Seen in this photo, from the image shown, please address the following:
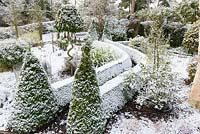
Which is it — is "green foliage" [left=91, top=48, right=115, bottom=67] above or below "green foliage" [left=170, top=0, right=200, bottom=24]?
below

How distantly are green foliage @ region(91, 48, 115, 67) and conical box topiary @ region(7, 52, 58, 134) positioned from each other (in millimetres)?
4401

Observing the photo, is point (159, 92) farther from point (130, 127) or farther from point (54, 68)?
point (54, 68)

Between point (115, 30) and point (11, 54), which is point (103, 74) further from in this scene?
point (115, 30)

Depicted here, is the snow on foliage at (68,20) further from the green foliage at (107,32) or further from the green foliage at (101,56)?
the green foliage at (107,32)

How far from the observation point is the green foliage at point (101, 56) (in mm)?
11250

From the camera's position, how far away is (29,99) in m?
6.88

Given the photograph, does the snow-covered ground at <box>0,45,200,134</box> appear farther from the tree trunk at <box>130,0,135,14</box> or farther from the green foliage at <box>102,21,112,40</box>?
the tree trunk at <box>130,0,135,14</box>

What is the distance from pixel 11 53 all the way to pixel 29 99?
9.08ft

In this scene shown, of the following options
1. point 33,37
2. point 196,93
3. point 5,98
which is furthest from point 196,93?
point 33,37

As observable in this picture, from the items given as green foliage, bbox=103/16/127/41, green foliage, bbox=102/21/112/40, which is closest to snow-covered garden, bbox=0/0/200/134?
green foliage, bbox=102/21/112/40

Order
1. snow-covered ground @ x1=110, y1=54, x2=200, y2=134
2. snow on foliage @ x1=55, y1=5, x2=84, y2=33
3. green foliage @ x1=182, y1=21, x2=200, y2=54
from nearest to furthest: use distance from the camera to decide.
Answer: snow-covered ground @ x1=110, y1=54, x2=200, y2=134 → snow on foliage @ x1=55, y1=5, x2=84, y2=33 → green foliage @ x1=182, y1=21, x2=200, y2=54

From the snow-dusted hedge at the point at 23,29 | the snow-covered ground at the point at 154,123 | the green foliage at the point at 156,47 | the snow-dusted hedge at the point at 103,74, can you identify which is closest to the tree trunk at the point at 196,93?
the snow-covered ground at the point at 154,123

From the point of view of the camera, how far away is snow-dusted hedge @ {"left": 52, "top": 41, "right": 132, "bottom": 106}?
26.0 ft

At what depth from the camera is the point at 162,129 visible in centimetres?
739
